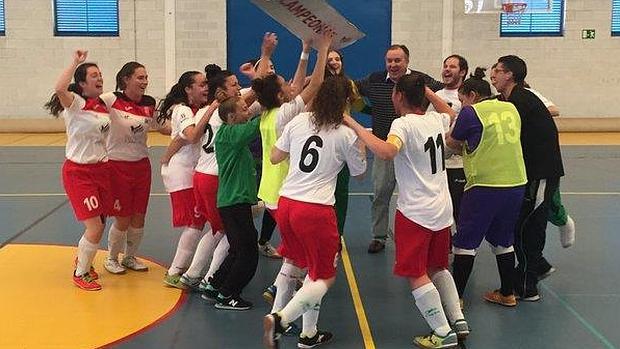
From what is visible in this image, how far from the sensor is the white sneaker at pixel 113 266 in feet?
20.1

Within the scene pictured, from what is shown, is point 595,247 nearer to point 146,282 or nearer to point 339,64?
point 339,64

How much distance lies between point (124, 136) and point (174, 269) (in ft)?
3.88

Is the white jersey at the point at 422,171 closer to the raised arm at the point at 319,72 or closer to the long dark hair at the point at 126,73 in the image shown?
the raised arm at the point at 319,72

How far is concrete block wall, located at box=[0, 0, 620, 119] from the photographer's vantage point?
16312 millimetres

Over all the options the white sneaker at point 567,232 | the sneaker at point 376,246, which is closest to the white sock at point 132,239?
the sneaker at point 376,246

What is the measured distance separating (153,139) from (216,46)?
2.63 metres

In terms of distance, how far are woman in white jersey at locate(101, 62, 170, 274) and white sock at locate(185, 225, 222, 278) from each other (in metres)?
0.79

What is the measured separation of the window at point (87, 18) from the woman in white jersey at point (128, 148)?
1111cm

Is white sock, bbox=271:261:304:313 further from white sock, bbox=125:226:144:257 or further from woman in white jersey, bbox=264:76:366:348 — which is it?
white sock, bbox=125:226:144:257

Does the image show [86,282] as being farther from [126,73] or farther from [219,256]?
[126,73]

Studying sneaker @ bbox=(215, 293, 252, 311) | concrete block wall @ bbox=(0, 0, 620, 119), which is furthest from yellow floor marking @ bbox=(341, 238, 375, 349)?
concrete block wall @ bbox=(0, 0, 620, 119)

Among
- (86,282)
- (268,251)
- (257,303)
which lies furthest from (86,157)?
(268,251)

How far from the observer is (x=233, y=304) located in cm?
532

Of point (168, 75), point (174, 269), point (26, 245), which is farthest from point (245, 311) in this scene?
point (168, 75)
